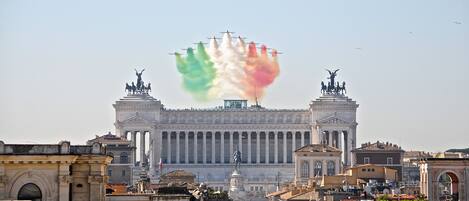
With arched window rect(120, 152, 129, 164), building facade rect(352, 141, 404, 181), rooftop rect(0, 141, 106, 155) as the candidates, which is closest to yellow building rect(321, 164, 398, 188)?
building facade rect(352, 141, 404, 181)

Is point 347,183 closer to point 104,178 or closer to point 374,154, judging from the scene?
point 374,154

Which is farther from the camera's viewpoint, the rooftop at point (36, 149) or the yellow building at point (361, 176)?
the yellow building at point (361, 176)

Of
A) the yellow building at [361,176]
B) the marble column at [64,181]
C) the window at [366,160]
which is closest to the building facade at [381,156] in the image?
the window at [366,160]

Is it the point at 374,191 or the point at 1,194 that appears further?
the point at 374,191

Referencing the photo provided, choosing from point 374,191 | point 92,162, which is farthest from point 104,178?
point 374,191

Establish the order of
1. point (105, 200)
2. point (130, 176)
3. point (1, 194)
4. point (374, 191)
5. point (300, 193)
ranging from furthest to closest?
point (130, 176)
point (300, 193)
point (374, 191)
point (105, 200)
point (1, 194)

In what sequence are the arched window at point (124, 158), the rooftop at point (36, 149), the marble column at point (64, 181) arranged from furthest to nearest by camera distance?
the arched window at point (124, 158) → the marble column at point (64, 181) → the rooftop at point (36, 149)

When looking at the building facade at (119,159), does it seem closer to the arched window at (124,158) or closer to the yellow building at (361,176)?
the arched window at (124,158)


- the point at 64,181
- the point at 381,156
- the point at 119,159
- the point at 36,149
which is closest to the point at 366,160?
the point at 381,156
